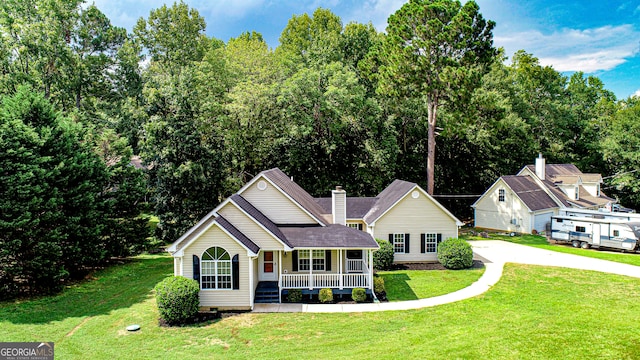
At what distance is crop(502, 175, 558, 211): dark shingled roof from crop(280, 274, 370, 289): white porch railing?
21850 mm

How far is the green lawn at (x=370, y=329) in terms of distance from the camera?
11961mm

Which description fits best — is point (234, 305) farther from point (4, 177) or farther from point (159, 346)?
point (4, 177)

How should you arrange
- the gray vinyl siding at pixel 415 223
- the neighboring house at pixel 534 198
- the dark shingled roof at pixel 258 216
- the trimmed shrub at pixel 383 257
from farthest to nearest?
the neighboring house at pixel 534 198, the gray vinyl siding at pixel 415 223, the trimmed shrub at pixel 383 257, the dark shingled roof at pixel 258 216

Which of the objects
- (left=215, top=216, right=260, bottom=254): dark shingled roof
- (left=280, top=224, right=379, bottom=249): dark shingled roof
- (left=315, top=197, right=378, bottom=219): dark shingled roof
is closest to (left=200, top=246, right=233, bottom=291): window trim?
(left=215, top=216, right=260, bottom=254): dark shingled roof

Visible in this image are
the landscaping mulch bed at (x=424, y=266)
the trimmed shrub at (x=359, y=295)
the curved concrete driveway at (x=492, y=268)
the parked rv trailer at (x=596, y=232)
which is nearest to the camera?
the curved concrete driveway at (x=492, y=268)

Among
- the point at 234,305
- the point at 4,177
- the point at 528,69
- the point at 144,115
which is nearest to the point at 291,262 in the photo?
the point at 234,305

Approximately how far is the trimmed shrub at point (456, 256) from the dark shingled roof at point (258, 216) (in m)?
10.1

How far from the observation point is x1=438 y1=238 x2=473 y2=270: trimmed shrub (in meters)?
21.9

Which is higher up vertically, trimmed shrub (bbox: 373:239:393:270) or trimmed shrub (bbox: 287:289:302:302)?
trimmed shrub (bbox: 373:239:393:270)

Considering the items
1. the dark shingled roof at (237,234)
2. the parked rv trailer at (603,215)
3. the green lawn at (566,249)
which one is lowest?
the green lawn at (566,249)

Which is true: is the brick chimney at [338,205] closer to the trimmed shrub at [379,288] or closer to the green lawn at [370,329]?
the trimmed shrub at [379,288]

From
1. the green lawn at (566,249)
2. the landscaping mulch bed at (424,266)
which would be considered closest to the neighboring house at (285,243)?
the landscaping mulch bed at (424,266)

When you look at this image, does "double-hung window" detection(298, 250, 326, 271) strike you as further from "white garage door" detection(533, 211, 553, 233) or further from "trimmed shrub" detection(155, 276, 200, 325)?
"white garage door" detection(533, 211, 553, 233)

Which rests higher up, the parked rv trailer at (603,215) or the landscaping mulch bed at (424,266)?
the parked rv trailer at (603,215)
